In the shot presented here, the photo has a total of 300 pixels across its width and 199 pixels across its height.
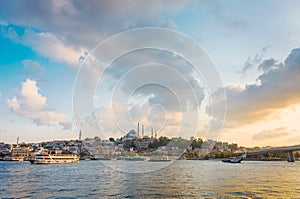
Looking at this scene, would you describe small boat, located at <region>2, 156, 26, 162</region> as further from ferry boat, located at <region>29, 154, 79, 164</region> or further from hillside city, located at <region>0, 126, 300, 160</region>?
ferry boat, located at <region>29, 154, 79, 164</region>

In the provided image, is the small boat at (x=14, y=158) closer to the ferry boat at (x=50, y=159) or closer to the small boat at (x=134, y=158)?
the ferry boat at (x=50, y=159)

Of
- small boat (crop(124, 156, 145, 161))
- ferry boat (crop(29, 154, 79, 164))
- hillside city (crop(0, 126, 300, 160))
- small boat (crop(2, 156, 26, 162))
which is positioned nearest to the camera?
hillside city (crop(0, 126, 300, 160))

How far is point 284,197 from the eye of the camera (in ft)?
59.0

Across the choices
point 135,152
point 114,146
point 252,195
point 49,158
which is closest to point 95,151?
point 114,146

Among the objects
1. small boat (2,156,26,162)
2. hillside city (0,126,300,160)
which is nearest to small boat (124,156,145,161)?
hillside city (0,126,300,160)

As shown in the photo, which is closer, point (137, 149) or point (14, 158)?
point (137, 149)

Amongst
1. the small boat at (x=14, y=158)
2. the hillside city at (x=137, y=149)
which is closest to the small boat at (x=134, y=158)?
the hillside city at (x=137, y=149)

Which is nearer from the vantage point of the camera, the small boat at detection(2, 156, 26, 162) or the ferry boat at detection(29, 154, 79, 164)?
the ferry boat at detection(29, 154, 79, 164)

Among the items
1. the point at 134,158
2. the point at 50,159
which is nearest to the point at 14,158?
the point at 50,159

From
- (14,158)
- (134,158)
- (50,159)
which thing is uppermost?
(14,158)

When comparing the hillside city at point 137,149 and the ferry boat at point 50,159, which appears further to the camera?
the ferry boat at point 50,159

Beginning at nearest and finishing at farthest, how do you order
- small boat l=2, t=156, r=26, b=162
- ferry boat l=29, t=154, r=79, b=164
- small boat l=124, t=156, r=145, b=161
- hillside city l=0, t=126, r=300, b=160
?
hillside city l=0, t=126, r=300, b=160, ferry boat l=29, t=154, r=79, b=164, small boat l=124, t=156, r=145, b=161, small boat l=2, t=156, r=26, b=162

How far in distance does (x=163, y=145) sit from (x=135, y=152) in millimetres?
8433

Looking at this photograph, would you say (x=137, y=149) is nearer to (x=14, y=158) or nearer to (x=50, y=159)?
(x=50, y=159)
